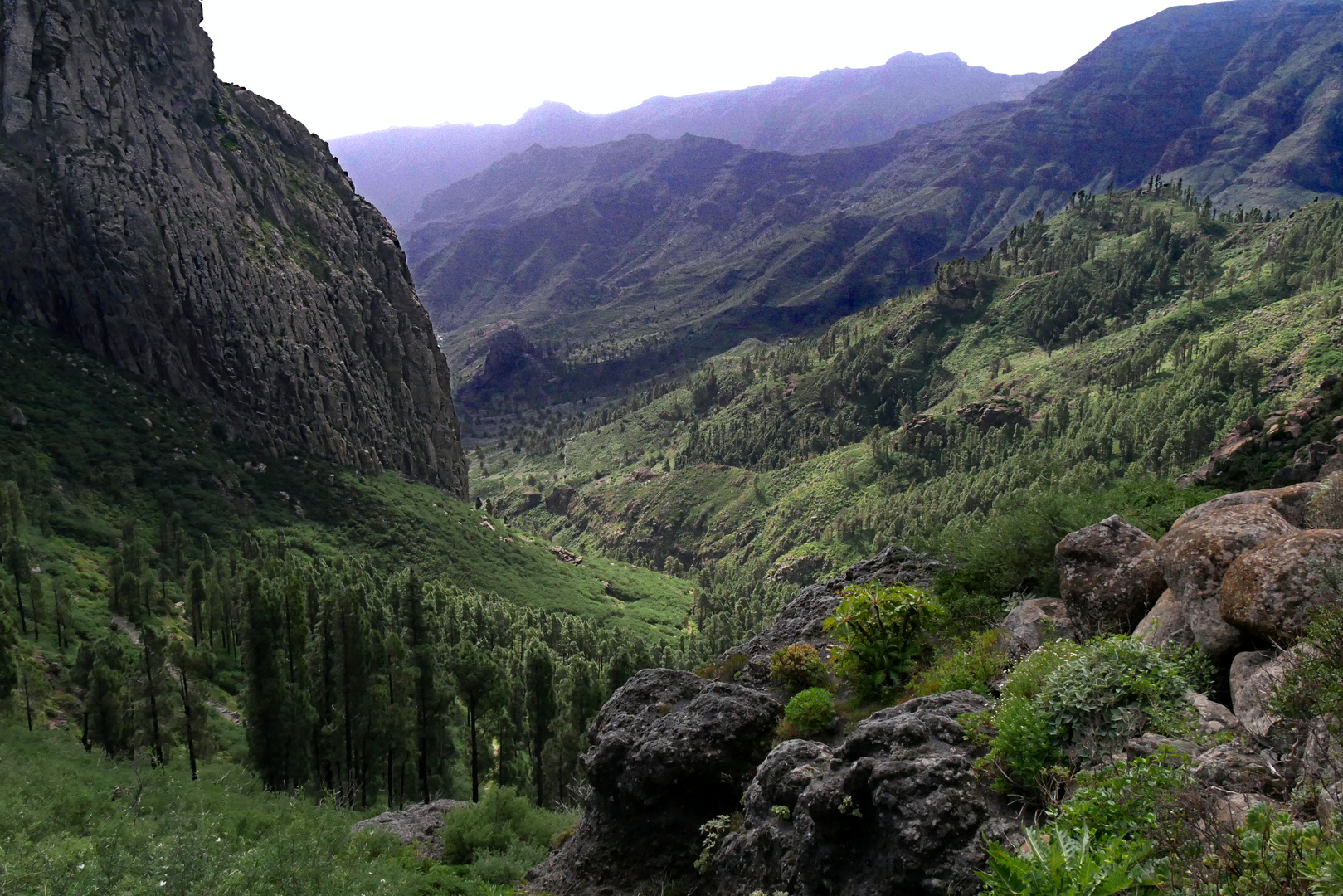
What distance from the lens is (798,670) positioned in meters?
17.5

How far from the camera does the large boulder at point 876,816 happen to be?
8.92m

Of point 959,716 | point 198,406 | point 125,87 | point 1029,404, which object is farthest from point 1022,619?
point 1029,404

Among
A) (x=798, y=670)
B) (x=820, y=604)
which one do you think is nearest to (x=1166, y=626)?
(x=798, y=670)

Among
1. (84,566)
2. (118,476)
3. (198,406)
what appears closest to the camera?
(84,566)

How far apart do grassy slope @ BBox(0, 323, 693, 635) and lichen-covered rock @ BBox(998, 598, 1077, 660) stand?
79723 mm

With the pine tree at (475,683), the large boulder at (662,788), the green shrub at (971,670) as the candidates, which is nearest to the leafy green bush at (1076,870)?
the green shrub at (971,670)

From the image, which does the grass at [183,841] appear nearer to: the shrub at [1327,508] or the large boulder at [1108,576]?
the large boulder at [1108,576]

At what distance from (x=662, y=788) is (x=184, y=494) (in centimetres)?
10572

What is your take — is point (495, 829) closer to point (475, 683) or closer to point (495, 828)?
Result: point (495, 828)

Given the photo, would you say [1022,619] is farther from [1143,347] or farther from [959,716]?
[1143,347]

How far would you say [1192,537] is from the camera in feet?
39.8

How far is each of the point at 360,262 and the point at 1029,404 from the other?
158844 mm

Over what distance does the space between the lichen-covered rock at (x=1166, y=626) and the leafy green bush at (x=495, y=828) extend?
17.6 metres

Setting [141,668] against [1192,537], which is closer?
[1192,537]
